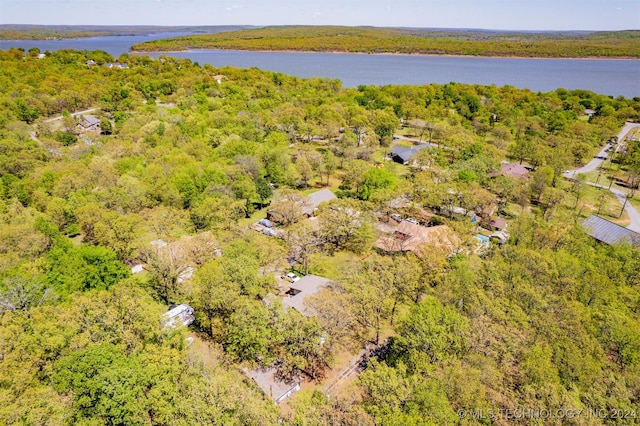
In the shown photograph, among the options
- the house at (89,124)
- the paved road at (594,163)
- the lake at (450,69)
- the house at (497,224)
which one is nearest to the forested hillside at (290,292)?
the house at (497,224)

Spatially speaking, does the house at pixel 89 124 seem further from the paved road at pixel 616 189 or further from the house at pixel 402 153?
the paved road at pixel 616 189

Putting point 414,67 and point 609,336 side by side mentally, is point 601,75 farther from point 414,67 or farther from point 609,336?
point 609,336

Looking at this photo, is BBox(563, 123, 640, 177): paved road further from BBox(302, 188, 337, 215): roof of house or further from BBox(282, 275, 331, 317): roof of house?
BBox(282, 275, 331, 317): roof of house

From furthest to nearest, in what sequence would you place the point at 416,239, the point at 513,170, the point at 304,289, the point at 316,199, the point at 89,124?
the point at 89,124, the point at 513,170, the point at 316,199, the point at 416,239, the point at 304,289

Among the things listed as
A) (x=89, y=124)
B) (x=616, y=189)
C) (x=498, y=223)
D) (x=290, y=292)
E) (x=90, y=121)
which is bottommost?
(x=616, y=189)

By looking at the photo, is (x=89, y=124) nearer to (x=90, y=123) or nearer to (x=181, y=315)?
(x=90, y=123)

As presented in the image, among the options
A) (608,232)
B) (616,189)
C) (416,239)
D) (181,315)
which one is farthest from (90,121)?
A: (616,189)
